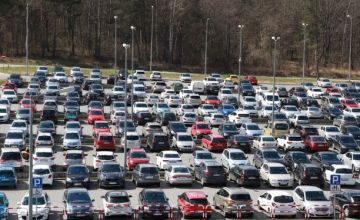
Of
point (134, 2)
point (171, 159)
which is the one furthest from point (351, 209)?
point (134, 2)

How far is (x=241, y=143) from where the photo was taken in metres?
53.7

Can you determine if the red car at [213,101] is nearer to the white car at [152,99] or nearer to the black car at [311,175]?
the white car at [152,99]

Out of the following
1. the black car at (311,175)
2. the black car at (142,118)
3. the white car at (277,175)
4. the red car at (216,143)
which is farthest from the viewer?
the black car at (142,118)

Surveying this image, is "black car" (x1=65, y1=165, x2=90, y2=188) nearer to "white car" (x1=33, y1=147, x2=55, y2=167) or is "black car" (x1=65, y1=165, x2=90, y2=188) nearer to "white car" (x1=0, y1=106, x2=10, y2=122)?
"white car" (x1=33, y1=147, x2=55, y2=167)

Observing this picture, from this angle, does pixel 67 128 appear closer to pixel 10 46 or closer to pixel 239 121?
pixel 239 121

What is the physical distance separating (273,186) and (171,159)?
6818mm

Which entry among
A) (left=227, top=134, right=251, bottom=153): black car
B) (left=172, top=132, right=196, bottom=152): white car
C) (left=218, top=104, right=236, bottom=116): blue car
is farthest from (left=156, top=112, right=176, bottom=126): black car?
(left=227, top=134, right=251, bottom=153): black car

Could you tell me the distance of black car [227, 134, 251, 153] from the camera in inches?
2110

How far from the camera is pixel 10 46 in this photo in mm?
115375

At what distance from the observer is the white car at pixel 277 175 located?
144 feet

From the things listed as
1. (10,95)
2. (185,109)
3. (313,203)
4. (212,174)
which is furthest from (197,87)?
(313,203)

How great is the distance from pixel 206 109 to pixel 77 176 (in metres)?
24.8

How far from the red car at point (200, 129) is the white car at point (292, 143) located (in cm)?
597

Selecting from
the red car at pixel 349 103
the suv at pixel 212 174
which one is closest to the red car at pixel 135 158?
the suv at pixel 212 174
